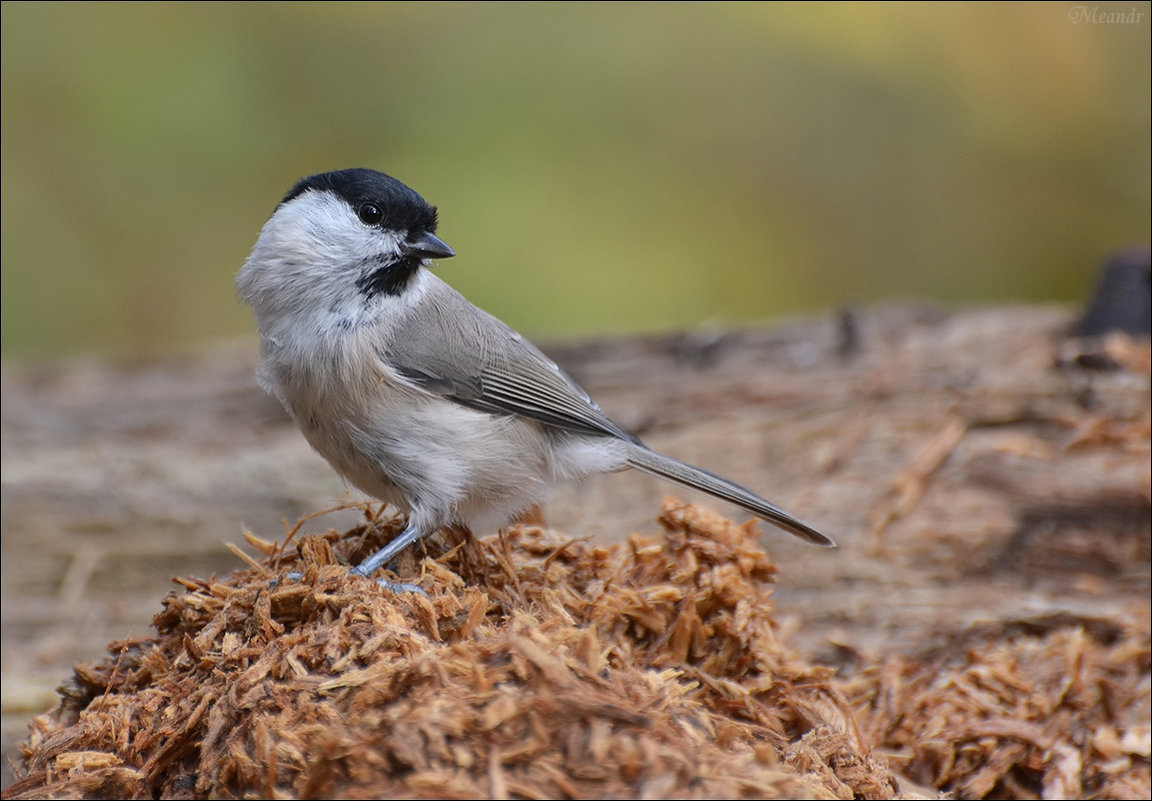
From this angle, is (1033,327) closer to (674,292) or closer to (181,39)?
(674,292)

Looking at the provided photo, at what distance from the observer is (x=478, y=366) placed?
10.3 feet

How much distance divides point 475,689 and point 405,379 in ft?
4.30

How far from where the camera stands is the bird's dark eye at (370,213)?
9.93 ft

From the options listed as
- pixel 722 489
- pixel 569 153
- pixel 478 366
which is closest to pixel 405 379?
pixel 478 366

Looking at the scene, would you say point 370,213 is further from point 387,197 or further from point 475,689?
point 475,689

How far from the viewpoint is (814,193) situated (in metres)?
7.27

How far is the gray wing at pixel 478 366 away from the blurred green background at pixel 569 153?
3.45 m

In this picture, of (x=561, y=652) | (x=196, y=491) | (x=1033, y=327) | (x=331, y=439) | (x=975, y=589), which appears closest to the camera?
(x=561, y=652)

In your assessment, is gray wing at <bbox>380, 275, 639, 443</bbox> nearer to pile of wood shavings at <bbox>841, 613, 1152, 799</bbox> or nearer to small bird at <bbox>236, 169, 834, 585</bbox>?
small bird at <bbox>236, 169, 834, 585</bbox>

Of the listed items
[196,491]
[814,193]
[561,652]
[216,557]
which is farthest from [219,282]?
[561,652]

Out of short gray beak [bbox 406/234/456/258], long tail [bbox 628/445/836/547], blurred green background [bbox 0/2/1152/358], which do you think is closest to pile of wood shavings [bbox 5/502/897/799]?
long tail [bbox 628/445/836/547]

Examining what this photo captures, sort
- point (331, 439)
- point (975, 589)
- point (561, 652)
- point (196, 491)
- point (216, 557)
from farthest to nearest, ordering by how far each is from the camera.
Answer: point (196, 491) → point (216, 557) → point (975, 589) → point (331, 439) → point (561, 652)

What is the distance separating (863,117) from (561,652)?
6.11m

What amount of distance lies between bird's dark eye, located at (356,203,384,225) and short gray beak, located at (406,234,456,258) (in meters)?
0.11
